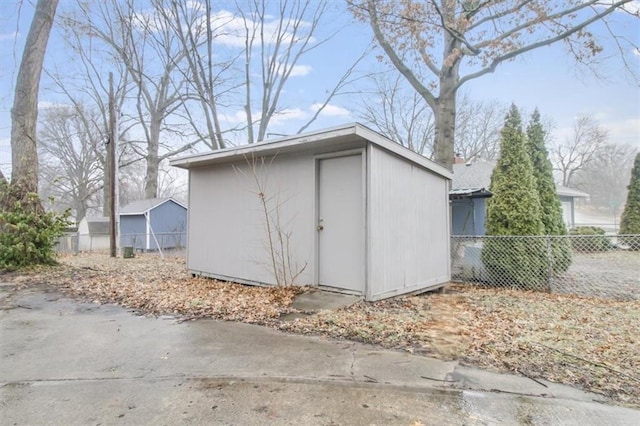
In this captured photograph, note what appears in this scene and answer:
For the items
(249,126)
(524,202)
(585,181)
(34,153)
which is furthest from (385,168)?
(585,181)

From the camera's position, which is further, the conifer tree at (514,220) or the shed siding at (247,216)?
the conifer tree at (514,220)

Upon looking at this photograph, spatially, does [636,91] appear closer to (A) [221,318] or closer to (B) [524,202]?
(B) [524,202]

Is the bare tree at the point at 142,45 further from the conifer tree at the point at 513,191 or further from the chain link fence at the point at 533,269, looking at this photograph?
the chain link fence at the point at 533,269

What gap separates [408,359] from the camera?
3.02m

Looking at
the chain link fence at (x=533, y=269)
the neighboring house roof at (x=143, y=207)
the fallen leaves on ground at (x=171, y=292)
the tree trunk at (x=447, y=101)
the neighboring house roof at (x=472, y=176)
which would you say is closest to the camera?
the fallen leaves on ground at (x=171, y=292)

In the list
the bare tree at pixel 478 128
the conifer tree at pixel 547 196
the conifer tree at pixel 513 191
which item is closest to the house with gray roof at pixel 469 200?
the conifer tree at pixel 547 196

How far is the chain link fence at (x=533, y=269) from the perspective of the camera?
642 centimetres

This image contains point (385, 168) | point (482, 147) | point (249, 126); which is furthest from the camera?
point (482, 147)

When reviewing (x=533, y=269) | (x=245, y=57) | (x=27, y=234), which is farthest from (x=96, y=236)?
(x=533, y=269)

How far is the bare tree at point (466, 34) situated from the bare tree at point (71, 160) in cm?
2116

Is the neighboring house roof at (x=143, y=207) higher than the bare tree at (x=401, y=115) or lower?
lower

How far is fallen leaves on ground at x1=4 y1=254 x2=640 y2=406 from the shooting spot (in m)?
2.91

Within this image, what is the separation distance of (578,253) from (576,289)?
3.98 m

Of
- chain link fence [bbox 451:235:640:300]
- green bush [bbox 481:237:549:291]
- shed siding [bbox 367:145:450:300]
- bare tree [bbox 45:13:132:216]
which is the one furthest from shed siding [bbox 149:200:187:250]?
green bush [bbox 481:237:549:291]
